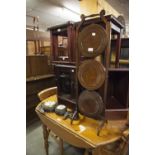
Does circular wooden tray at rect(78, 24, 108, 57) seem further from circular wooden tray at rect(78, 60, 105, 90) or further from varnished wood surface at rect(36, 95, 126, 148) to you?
varnished wood surface at rect(36, 95, 126, 148)

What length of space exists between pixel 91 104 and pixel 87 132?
8.0 inches

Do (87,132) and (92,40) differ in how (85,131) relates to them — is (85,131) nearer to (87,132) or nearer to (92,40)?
(87,132)

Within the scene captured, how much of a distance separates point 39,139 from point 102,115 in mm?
1693

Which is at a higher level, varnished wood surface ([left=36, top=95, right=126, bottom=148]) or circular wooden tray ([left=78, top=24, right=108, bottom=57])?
circular wooden tray ([left=78, top=24, right=108, bottom=57])

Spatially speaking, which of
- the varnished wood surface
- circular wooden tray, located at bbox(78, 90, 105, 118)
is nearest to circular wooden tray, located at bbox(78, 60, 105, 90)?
circular wooden tray, located at bbox(78, 90, 105, 118)

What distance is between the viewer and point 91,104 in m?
1.05

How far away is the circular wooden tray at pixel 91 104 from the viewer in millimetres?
1010

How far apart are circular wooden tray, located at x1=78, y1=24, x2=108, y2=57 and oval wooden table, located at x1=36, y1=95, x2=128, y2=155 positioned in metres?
0.55

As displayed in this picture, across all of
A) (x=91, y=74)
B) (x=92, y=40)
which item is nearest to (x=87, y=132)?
(x=91, y=74)

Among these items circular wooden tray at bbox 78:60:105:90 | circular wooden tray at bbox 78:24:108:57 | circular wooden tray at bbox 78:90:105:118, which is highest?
circular wooden tray at bbox 78:24:108:57

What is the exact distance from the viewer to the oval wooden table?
0.95 m
